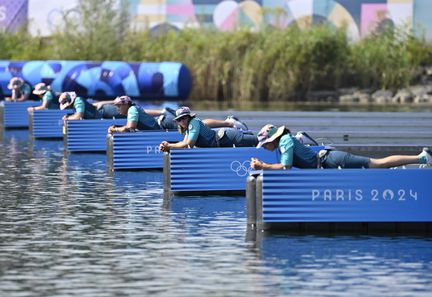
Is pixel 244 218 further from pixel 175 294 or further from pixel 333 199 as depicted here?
pixel 175 294

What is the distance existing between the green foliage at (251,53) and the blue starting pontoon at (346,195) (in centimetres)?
4224

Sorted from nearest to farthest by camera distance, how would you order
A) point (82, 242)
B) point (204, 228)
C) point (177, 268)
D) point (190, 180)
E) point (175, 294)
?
point (175, 294), point (177, 268), point (82, 242), point (204, 228), point (190, 180)

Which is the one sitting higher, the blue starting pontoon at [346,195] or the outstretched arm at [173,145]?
the outstretched arm at [173,145]

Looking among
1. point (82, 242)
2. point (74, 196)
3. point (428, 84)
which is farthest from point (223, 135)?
point (428, 84)

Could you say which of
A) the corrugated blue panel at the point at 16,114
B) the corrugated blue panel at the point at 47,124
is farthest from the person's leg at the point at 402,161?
the corrugated blue panel at the point at 16,114

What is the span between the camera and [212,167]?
904 inches

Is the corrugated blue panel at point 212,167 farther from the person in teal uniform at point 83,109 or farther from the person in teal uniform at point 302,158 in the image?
the person in teal uniform at point 83,109

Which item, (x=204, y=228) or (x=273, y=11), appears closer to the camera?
(x=204, y=228)

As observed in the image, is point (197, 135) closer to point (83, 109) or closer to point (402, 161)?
point (402, 161)

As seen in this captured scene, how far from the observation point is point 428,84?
6288 cm

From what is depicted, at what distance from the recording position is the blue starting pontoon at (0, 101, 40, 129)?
43.5 meters

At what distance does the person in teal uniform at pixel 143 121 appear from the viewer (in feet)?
90.3

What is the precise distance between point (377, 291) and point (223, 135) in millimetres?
9026

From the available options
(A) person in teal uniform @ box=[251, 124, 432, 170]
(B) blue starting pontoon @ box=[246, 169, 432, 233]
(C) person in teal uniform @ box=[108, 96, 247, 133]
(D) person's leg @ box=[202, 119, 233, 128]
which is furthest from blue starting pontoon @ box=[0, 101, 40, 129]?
(B) blue starting pontoon @ box=[246, 169, 432, 233]
